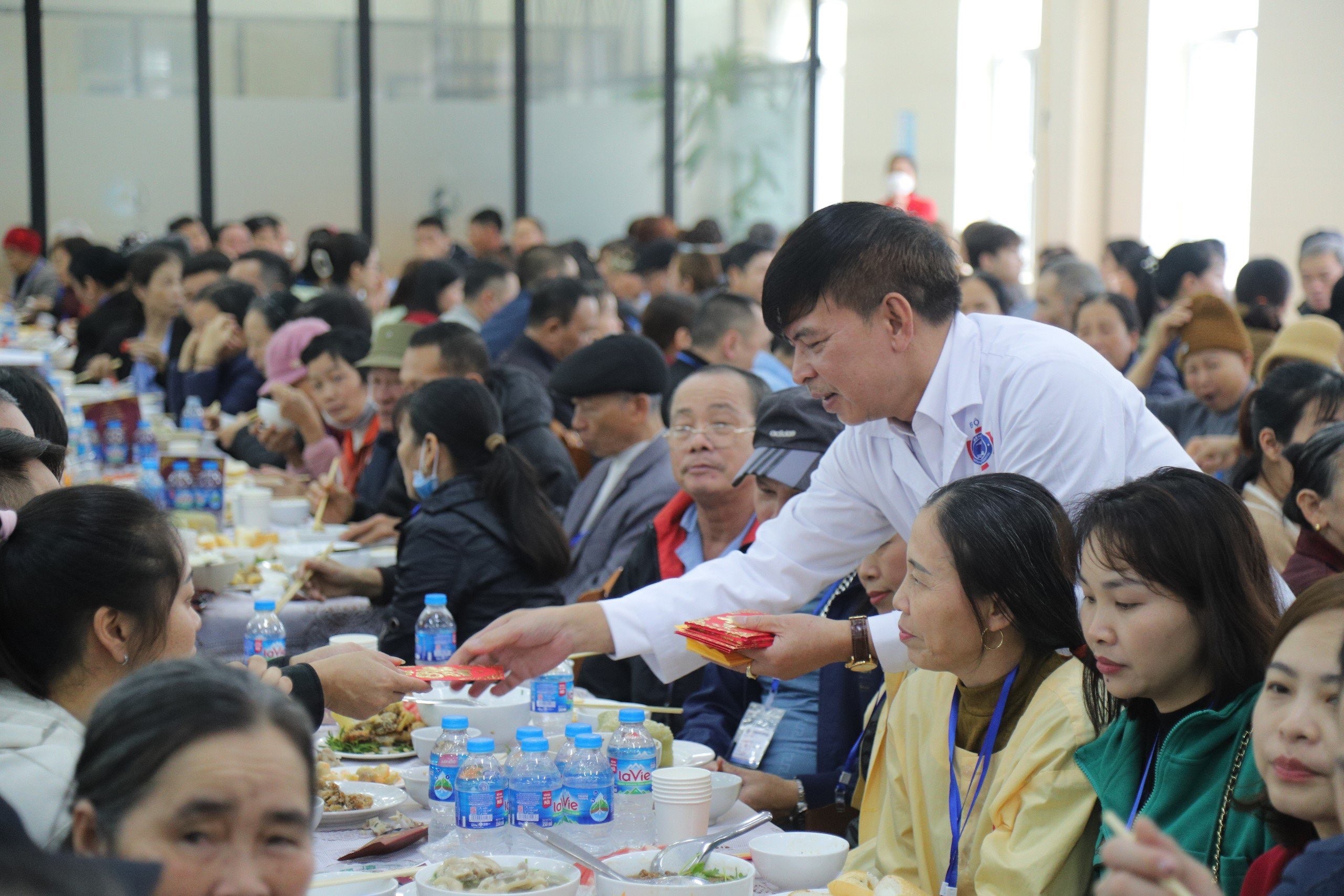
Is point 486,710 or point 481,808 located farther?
point 486,710

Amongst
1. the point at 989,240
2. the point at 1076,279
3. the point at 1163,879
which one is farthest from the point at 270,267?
Result: the point at 1163,879

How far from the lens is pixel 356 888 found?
192cm

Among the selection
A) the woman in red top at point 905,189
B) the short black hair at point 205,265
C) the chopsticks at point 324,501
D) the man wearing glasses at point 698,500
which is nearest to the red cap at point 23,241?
the short black hair at point 205,265

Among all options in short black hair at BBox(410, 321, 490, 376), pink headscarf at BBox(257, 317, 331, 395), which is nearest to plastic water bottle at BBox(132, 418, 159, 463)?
pink headscarf at BBox(257, 317, 331, 395)

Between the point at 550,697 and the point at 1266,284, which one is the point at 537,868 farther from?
the point at 1266,284

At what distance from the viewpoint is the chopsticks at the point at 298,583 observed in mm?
3900

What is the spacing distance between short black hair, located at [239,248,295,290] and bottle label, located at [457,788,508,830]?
24.6 feet

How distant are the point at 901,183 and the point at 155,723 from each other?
11.0m

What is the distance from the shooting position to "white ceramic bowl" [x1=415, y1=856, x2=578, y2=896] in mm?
1857

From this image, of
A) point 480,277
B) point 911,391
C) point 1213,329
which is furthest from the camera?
point 480,277

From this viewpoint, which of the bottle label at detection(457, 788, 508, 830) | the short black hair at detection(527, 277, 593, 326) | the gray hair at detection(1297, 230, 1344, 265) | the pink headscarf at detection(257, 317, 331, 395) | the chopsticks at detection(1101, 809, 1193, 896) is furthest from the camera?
the gray hair at detection(1297, 230, 1344, 265)

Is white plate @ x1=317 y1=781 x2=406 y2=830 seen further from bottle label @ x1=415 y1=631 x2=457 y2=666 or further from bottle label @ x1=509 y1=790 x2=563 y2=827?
bottle label @ x1=415 y1=631 x2=457 y2=666

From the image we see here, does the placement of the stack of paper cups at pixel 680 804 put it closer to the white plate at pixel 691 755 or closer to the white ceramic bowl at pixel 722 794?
the white ceramic bowl at pixel 722 794

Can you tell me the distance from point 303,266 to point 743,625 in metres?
8.70
